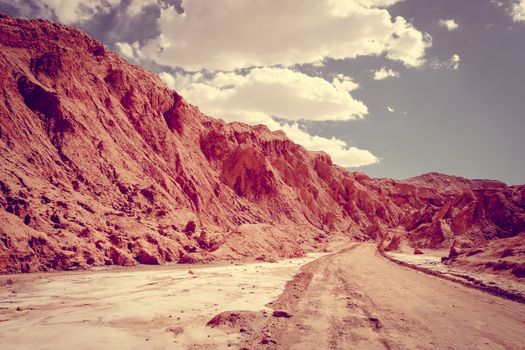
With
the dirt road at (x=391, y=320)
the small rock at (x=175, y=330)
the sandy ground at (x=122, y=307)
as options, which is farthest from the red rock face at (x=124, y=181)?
the dirt road at (x=391, y=320)

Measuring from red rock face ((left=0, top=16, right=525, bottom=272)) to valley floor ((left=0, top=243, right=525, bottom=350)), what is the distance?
7.33 meters

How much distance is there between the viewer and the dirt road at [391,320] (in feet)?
27.1

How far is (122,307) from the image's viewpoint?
38.1ft

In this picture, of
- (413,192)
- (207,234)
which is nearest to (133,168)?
(207,234)

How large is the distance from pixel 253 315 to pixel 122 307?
14.6 feet

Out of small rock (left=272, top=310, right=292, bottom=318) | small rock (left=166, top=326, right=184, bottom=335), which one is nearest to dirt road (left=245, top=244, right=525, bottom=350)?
small rock (left=272, top=310, right=292, bottom=318)

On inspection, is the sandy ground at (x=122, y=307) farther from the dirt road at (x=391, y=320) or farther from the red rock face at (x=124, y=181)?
the red rock face at (x=124, y=181)

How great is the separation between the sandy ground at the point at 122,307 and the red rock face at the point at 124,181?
5951 millimetres

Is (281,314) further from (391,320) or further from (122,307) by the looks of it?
(122,307)

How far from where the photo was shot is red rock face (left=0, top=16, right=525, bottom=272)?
2441 cm

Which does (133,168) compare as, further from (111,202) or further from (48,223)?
(48,223)

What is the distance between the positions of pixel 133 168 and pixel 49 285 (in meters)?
24.0

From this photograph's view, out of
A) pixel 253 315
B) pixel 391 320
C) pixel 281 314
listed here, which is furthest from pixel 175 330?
pixel 391 320

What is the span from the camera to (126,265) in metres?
24.7
